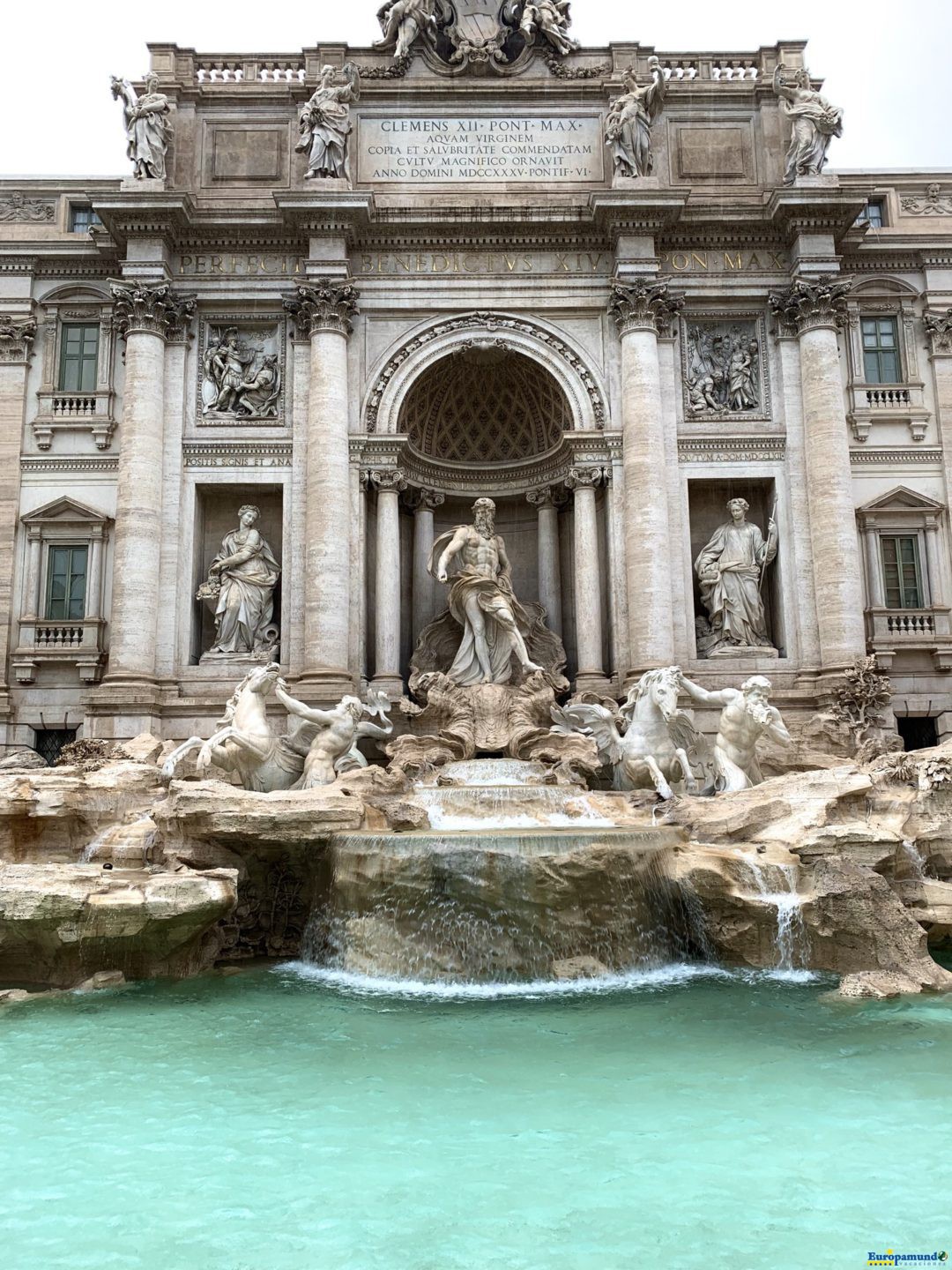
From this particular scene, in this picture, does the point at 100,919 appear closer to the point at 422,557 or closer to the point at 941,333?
the point at 422,557

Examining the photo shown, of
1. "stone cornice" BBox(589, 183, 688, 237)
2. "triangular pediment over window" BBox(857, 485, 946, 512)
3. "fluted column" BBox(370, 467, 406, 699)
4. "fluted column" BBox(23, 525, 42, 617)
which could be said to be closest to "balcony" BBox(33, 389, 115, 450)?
"fluted column" BBox(23, 525, 42, 617)

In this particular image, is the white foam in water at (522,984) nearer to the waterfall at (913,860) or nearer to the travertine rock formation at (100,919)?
the travertine rock formation at (100,919)

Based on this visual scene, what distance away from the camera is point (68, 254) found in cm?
2036

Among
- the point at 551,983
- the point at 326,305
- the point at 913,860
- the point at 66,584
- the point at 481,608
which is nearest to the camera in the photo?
the point at 551,983

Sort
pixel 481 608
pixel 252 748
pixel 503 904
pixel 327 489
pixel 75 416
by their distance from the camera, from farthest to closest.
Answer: pixel 75 416 < pixel 327 489 < pixel 481 608 < pixel 252 748 < pixel 503 904

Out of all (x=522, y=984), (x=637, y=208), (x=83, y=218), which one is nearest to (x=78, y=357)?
(x=83, y=218)

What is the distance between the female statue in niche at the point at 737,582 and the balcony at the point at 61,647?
11609 mm

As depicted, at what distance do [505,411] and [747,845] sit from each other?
12.2m

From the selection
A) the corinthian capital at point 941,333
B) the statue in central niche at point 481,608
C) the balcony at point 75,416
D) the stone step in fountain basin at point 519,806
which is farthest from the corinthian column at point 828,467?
the balcony at point 75,416

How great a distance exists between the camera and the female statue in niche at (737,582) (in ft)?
62.7

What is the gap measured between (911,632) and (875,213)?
9084 mm

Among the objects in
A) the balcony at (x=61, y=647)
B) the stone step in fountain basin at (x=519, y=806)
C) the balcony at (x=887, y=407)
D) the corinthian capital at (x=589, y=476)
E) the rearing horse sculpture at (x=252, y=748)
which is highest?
the balcony at (x=887, y=407)

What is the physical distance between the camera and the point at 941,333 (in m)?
20.4

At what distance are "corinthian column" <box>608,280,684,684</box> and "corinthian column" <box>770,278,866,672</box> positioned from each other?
8.26ft
